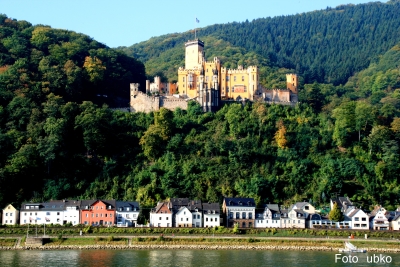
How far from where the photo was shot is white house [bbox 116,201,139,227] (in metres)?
63.0

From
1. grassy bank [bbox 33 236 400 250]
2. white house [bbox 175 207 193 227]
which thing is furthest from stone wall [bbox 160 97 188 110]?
grassy bank [bbox 33 236 400 250]

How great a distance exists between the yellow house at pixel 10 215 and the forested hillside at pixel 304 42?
7354cm

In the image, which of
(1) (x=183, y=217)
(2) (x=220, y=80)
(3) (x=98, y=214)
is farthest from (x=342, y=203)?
(2) (x=220, y=80)

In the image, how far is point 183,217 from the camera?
63.2 metres

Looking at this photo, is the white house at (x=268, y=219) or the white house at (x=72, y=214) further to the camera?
the white house at (x=72, y=214)

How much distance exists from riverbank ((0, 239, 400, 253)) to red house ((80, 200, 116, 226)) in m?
6.20

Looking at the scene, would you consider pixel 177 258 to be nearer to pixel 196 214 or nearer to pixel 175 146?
pixel 196 214

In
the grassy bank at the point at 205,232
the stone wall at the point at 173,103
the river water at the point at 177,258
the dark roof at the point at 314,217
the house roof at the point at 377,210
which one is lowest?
the river water at the point at 177,258

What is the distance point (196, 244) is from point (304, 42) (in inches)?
5151

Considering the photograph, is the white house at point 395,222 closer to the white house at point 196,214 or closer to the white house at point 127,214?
the white house at point 196,214

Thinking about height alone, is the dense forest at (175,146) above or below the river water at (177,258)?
above

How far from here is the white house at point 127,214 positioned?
63.0 metres

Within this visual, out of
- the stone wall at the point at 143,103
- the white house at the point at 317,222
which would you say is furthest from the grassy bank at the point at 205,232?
the stone wall at the point at 143,103

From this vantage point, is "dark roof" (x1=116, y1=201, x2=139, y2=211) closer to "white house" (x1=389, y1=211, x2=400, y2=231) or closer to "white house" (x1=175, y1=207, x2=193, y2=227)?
"white house" (x1=175, y1=207, x2=193, y2=227)
